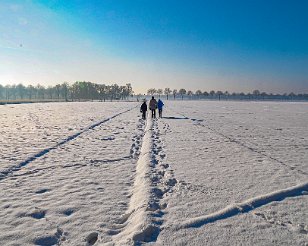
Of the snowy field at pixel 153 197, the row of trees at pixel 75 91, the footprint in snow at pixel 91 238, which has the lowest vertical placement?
the footprint in snow at pixel 91 238

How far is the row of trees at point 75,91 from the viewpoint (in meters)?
148

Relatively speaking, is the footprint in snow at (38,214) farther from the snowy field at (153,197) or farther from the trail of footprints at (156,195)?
the trail of footprints at (156,195)

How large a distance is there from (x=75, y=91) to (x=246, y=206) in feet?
507

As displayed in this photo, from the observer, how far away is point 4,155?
8.06 m

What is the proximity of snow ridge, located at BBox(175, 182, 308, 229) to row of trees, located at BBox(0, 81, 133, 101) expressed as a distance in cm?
13274

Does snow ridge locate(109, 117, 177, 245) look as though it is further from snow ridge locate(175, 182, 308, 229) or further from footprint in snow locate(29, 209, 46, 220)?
footprint in snow locate(29, 209, 46, 220)

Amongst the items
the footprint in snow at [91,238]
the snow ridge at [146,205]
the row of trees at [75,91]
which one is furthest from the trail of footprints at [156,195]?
the row of trees at [75,91]

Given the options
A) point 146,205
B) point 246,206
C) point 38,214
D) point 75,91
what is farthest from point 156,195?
point 75,91

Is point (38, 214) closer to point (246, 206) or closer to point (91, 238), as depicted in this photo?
point (91, 238)

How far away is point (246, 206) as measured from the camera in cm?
433

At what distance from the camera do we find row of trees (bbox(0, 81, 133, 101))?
148500 millimetres

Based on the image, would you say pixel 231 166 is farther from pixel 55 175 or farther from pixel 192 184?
pixel 55 175

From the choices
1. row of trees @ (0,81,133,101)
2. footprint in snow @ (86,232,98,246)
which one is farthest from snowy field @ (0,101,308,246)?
row of trees @ (0,81,133,101)

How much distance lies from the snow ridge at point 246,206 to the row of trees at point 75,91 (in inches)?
5226
